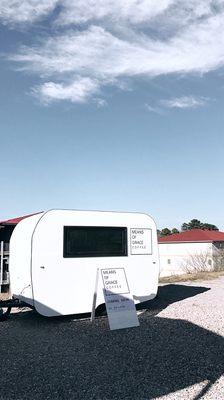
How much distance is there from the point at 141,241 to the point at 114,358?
4.49 m

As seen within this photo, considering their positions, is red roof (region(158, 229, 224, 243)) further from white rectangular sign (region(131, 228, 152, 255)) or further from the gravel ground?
the gravel ground

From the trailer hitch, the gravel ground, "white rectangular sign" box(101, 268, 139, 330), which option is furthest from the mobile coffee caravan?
the gravel ground

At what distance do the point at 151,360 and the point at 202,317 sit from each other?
349 cm

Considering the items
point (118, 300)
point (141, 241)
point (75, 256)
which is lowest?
point (118, 300)

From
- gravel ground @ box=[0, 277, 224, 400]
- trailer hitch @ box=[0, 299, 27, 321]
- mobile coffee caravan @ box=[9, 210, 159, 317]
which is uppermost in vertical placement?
mobile coffee caravan @ box=[9, 210, 159, 317]

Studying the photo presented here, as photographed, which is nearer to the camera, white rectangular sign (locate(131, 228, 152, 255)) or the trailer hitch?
the trailer hitch

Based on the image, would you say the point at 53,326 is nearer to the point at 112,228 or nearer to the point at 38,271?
the point at 38,271

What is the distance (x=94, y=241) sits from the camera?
10.2 metres

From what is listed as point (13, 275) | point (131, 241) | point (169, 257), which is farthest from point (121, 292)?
point (169, 257)

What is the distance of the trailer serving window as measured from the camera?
9.88m

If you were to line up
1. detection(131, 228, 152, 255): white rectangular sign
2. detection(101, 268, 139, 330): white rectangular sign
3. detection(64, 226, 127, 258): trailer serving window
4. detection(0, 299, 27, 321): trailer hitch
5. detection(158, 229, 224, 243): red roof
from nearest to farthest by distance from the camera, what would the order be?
detection(101, 268, 139, 330): white rectangular sign < detection(0, 299, 27, 321): trailer hitch < detection(64, 226, 127, 258): trailer serving window < detection(131, 228, 152, 255): white rectangular sign < detection(158, 229, 224, 243): red roof

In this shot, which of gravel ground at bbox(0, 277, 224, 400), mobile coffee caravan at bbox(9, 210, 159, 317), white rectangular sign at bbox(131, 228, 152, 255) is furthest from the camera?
white rectangular sign at bbox(131, 228, 152, 255)

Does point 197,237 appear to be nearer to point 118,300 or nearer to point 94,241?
point 94,241

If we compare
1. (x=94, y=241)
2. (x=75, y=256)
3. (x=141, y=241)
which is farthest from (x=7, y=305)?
(x=141, y=241)
